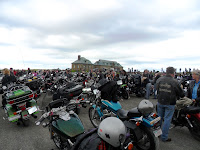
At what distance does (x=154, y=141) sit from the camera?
273 centimetres

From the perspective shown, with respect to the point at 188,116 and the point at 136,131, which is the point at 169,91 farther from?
the point at 136,131

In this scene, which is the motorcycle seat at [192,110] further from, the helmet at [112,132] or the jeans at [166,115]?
the helmet at [112,132]

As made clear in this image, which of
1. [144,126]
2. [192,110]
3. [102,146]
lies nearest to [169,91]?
[192,110]

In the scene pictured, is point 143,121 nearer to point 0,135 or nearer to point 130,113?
point 130,113

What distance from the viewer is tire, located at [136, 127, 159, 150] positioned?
2736mm

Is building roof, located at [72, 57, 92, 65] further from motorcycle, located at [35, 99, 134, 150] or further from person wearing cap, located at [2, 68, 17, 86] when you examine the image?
motorcycle, located at [35, 99, 134, 150]

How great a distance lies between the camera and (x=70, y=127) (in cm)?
250

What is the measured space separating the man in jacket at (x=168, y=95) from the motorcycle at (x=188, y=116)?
0.68 meters

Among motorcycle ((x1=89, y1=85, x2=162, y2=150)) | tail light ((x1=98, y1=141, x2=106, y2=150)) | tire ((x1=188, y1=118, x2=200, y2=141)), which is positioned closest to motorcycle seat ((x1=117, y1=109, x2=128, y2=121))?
motorcycle ((x1=89, y1=85, x2=162, y2=150))

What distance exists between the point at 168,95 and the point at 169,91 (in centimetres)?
11

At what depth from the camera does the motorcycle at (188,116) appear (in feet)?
12.0

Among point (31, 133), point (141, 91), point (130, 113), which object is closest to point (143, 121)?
point (130, 113)

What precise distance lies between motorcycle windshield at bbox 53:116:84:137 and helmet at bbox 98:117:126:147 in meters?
1.03

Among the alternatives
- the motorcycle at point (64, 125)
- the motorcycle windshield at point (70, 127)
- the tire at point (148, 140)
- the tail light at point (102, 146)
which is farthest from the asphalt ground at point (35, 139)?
the tail light at point (102, 146)
